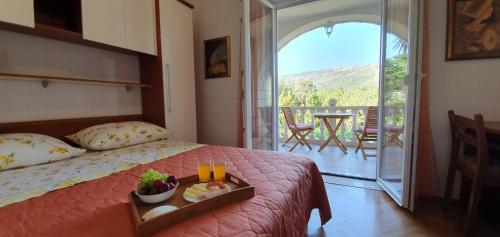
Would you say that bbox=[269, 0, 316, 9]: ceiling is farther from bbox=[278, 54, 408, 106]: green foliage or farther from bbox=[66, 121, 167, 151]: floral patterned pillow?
bbox=[278, 54, 408, 106]: green foliage

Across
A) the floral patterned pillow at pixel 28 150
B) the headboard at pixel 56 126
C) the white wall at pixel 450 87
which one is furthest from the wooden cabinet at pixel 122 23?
the white wall at pixel 450 87

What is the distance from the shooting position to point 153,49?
7.36 ft

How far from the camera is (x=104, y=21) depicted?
5.97 ft

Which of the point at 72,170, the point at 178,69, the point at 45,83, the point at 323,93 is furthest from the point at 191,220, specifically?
the point at 323,93

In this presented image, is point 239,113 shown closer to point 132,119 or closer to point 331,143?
point 132,119

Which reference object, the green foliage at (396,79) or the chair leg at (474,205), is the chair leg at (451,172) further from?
the green foliage at (396,79)

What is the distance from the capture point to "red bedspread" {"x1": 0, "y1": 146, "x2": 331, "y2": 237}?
71cm

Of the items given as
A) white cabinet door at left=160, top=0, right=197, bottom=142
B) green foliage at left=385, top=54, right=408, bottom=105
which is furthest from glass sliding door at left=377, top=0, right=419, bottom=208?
white cabinet door at left=160, top=0, right=197, bottom=142

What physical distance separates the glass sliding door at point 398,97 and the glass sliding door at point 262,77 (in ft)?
4.04

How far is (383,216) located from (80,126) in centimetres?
266

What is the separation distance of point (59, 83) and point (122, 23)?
71 cm

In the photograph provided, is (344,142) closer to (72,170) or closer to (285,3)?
(285,3)

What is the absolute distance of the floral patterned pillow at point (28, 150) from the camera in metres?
1.27

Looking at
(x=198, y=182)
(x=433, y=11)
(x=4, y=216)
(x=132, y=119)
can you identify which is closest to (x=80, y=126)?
(x=132, y=119)
